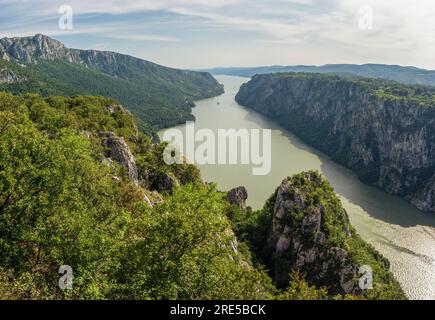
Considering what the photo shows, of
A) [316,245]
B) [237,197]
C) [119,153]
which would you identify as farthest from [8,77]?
[316,245]

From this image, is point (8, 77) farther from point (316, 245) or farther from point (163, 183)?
point (316, 245)

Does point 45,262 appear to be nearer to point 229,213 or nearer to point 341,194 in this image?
point 229,213

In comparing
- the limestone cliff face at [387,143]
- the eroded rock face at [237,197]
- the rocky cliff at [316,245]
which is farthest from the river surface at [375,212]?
the eroded rock face at [237,197]

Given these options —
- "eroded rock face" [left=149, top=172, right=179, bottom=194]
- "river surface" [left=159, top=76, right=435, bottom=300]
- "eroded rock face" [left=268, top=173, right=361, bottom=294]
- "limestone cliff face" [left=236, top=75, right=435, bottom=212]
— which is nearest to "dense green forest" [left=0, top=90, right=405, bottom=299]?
"eroded rock face" [left=149, top=172, right=179, bottom=194]

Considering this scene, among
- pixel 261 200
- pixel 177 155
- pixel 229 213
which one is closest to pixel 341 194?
pixel 261 200

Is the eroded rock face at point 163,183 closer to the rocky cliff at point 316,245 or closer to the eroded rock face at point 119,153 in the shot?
the eroded rock face at point 119,153
